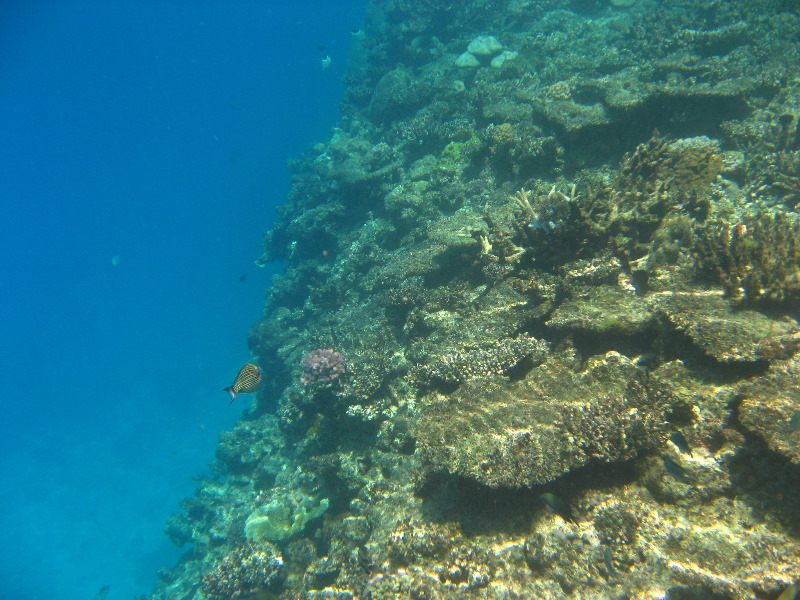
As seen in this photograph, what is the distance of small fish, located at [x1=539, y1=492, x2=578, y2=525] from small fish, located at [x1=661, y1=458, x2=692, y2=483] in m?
0.96

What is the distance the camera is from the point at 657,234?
566 centimetres

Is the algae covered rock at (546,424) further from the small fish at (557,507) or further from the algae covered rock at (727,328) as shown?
the algae covered rock at (727,328)

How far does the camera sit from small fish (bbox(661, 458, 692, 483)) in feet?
10.5

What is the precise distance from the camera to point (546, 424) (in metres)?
3.91

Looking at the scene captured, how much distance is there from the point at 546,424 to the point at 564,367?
1036 millimetres

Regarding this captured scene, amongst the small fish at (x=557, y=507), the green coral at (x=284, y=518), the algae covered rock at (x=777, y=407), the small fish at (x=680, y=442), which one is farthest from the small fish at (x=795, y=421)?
the green coral at (x=284, y=518)

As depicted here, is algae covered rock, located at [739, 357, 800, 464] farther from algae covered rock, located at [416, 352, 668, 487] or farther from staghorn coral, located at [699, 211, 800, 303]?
staghorn coral, located at [699, 211, 800, 303]

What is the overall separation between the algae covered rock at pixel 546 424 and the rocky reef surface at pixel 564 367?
0.08 feet

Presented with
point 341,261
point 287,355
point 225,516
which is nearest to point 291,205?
point 341,261

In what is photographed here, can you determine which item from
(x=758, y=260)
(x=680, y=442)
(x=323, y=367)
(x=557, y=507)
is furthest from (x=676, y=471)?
(x=323, y=367)

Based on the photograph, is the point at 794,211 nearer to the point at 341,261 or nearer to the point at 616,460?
the point at 616,460

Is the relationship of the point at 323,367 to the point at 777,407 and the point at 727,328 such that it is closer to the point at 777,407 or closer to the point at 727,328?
the point at 727,328

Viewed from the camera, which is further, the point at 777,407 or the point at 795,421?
the point at 777,407

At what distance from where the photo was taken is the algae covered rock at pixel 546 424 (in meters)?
3.55
